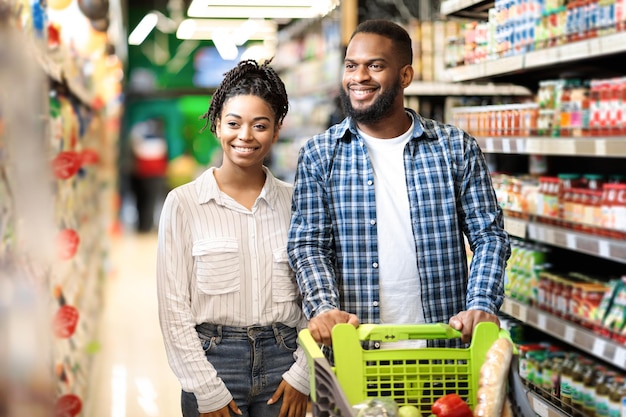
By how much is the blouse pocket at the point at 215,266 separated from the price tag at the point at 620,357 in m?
1.35

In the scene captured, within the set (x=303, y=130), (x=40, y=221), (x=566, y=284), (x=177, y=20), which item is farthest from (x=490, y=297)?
(x=177, y=20)

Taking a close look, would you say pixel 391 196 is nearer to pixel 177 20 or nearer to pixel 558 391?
pixel 558 391

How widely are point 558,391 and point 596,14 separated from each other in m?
1.52

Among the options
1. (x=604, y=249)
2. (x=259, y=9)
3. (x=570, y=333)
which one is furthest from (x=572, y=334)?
(x=259, y=9)

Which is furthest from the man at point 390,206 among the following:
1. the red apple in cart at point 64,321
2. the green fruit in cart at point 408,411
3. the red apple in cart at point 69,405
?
the red apple in cart at point 69,405

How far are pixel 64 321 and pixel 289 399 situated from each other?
→ 5.41ft

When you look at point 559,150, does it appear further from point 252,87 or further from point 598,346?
point 252,87

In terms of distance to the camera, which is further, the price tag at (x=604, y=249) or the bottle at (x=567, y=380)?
the bottle at (x=567, y=380)

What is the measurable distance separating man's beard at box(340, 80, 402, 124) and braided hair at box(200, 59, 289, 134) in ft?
0.71

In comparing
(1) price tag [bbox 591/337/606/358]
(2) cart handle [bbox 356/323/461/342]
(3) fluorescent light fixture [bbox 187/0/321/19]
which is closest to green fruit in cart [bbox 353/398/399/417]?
(2) cart handle [bbox 356/323/461/342]

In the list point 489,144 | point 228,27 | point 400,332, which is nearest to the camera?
point 400,332

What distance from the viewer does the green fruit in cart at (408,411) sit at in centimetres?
207

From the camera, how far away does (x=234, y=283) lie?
252 cm

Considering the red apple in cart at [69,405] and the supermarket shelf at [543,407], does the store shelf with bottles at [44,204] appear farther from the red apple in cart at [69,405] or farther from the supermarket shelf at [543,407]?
the supermarket shelf at [543,407]
